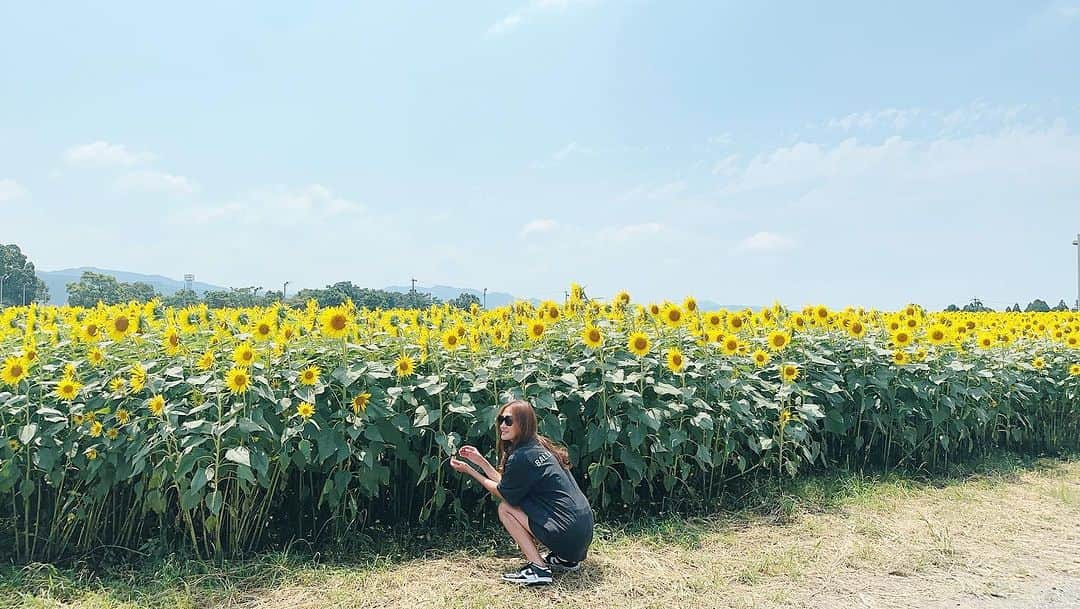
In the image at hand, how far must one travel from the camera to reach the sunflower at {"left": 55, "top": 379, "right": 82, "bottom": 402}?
11.6 feet

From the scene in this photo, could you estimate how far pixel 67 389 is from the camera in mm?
Answer: 3537

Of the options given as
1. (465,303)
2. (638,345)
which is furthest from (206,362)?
(465,303)

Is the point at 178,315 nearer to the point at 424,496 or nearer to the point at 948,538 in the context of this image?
the point at 424,496

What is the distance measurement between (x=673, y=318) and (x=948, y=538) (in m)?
2.01

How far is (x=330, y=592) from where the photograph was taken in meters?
3.31

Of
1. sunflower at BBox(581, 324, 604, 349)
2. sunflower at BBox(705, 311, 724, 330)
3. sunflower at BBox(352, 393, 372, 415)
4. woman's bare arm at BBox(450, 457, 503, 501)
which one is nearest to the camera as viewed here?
woman's bare arm at BBox(450, 457, 503, 501)

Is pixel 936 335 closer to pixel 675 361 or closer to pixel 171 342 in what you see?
pixel 675 361

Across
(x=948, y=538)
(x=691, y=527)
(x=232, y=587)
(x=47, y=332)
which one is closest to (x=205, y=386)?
(x=232, y=587)

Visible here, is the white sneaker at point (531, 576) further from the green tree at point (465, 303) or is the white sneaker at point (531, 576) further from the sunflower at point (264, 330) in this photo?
the green tree at point (465, 303)

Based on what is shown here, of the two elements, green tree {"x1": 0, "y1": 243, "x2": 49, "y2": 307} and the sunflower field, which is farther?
green tree {"x1": 0, "y1": 243, "x2": 49, "y2": 307}

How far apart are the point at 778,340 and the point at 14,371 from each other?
4.53 m

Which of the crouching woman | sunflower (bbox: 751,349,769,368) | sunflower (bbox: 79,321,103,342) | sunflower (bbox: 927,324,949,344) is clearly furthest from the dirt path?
sunflower (bbox: 79,321,103,342)

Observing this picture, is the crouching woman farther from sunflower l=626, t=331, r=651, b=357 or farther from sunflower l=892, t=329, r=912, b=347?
sunflower l=892, t=329, r=912, b=347

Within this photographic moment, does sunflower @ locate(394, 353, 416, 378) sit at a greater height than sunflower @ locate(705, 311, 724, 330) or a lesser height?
lesser
